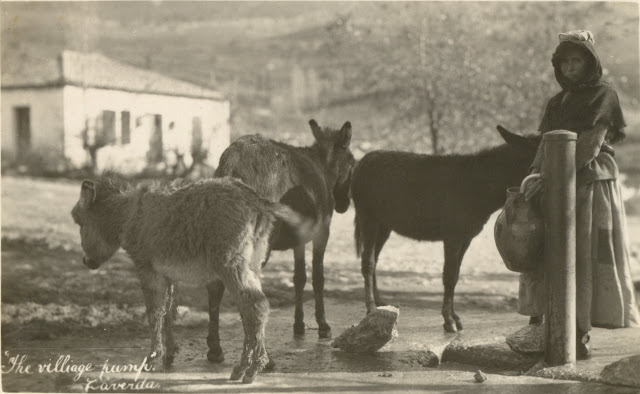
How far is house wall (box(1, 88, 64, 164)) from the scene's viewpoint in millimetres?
7449

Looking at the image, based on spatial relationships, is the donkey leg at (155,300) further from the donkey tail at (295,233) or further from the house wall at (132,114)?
the house wall at (132,114)

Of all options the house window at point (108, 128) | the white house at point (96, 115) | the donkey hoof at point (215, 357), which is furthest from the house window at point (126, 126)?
the donkey hoof at point (215, 357)

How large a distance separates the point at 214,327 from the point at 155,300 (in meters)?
0.65

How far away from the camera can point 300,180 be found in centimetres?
590

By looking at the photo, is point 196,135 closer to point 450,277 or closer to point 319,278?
point 319,278

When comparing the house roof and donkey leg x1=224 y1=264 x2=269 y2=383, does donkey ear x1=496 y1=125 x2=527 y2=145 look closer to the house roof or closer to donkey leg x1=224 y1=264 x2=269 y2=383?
donkey leg x1=224 y1=264 x2=269 y2=383

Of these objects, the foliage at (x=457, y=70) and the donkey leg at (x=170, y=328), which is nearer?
the donkey leg at (x=170, y=328)

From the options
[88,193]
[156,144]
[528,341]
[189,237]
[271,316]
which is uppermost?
[156,144]

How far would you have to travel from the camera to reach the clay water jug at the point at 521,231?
4906 mm

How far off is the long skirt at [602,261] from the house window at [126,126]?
4.98m

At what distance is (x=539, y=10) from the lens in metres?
10.2

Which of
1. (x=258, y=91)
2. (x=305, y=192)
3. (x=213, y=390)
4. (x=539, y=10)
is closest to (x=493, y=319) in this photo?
(x=305, y=192)

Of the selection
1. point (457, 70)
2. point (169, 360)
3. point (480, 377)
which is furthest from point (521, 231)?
point (457, 70)

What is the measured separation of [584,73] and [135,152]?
5202 millimetres
